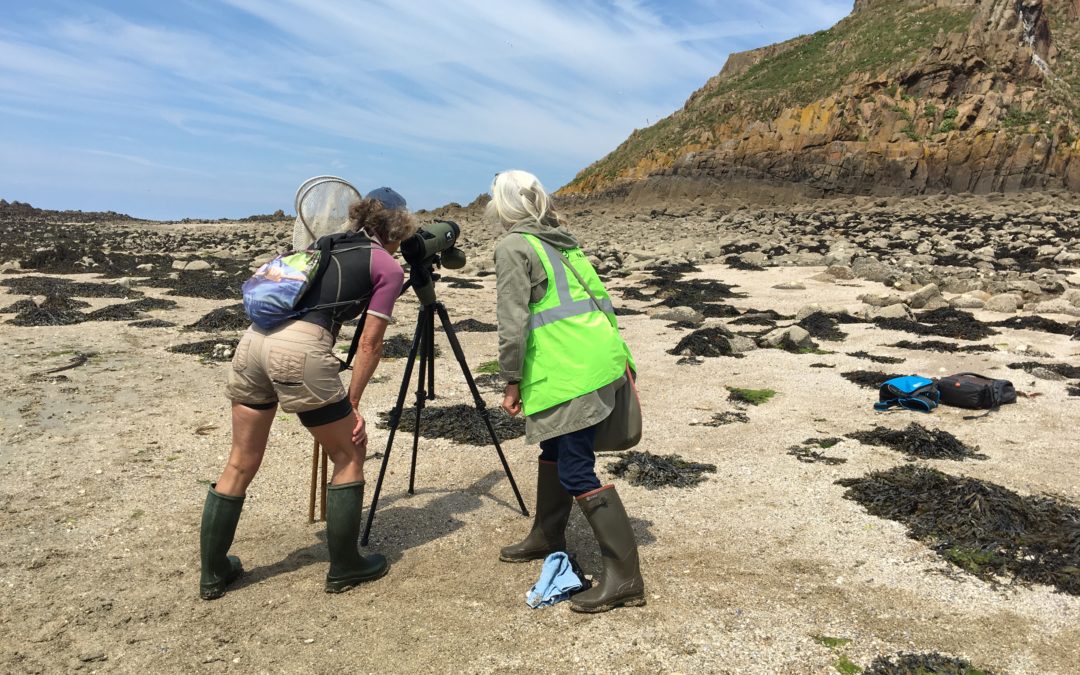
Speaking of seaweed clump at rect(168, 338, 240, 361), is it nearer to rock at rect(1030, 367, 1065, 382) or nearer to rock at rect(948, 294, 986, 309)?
rock at rect(1030, 367, 1065, 382)

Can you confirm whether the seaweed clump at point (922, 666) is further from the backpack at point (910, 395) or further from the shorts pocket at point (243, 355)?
the backpack at point (910, 395)

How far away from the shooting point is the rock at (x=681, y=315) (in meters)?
12.0

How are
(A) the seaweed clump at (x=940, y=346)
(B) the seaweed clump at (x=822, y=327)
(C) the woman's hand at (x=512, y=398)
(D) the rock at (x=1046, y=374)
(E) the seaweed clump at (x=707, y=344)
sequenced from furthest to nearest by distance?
(B) the seaweed clump at (x=822, y=327)
(E) the seaweed clump at (x=707, y=344)
(A) the seaweed clump at (x=940, y=346)
(D) the rock at (x=1046, y=374)
(C) the woman's hand at (x=512, y=398)

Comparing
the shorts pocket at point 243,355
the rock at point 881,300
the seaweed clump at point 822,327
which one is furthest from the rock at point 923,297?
the shorts pocket at point 243,355

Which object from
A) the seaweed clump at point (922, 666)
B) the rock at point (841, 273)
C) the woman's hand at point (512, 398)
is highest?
the woman's hand at point (512, 398)

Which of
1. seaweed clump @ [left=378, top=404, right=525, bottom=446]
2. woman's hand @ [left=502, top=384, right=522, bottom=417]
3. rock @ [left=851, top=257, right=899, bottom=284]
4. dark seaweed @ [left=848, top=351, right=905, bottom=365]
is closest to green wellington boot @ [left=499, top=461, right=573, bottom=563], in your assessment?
woman's hand @ [left=502, top=384, right=522, bottom=417]

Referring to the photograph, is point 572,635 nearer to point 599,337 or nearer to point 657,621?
point 657,621

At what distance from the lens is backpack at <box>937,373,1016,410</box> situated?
6.51 m

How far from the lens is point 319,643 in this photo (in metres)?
3.30

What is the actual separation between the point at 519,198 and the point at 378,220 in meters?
0.75

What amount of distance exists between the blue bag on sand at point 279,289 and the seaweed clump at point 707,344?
264 inches

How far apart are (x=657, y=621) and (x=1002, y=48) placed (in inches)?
1796

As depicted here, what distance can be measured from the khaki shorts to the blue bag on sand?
0.22 ft

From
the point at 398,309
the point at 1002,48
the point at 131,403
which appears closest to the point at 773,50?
the point at 1002,48
